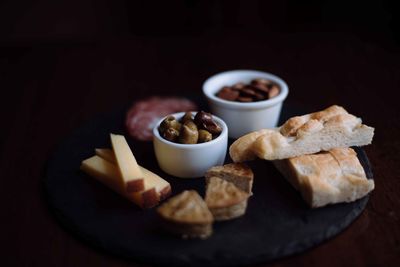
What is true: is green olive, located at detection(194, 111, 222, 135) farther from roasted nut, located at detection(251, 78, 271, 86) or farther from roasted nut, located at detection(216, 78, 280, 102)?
roasted nut, located at detection(251, 78, 271, 86)

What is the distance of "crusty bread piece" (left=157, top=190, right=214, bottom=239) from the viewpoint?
1.35m

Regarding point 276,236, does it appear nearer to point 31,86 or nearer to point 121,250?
point 121,250

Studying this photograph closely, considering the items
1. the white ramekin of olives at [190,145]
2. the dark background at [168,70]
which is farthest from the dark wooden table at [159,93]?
the white ramekin of olives at [190,145]

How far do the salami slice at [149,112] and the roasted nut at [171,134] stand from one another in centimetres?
28

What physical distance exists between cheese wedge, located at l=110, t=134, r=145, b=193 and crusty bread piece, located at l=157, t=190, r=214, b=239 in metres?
0.12

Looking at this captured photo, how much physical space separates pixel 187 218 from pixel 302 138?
521 mm

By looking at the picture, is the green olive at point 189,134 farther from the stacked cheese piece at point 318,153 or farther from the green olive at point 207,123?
the stacked cheese piece at point 318,153

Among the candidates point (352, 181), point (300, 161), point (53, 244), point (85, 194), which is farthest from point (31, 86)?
point (352, 181)

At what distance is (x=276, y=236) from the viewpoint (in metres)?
1.38

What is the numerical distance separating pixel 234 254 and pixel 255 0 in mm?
2366

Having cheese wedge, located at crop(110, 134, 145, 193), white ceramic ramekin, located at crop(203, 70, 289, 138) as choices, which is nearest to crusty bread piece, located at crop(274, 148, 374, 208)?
white ceramic ramekin, located at crop(203, 70, 289, 138)

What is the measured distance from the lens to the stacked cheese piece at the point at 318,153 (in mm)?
1489

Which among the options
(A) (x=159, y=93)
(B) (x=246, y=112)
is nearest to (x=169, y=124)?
(B) (x=246, y=112)

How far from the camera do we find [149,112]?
2141mm
